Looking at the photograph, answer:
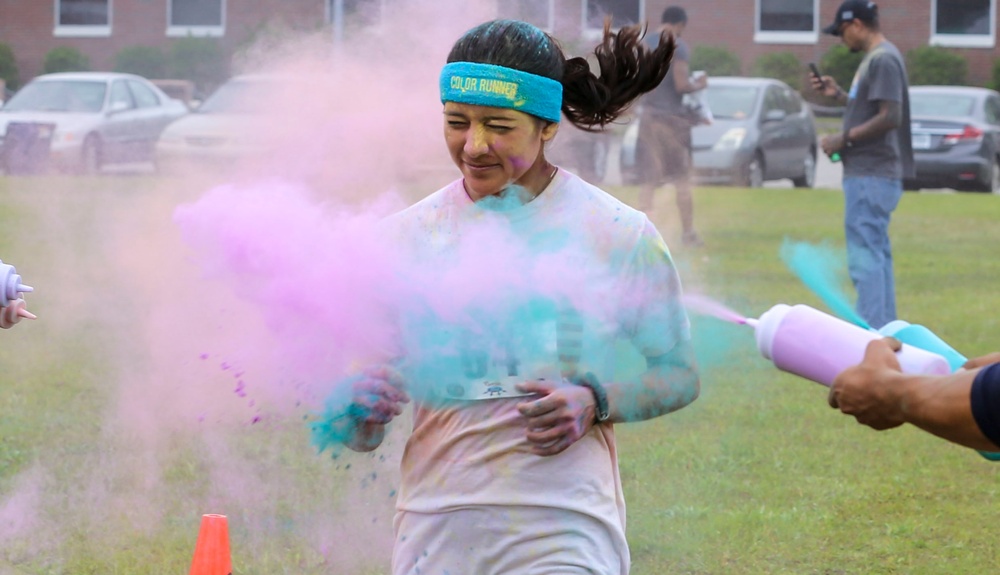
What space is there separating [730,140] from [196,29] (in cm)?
1163

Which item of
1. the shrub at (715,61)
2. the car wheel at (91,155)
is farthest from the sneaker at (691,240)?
the shrub at (715,61)

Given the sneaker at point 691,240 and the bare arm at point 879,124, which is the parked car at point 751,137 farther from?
the bare arm at point 879,124

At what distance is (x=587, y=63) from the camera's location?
3080 mm

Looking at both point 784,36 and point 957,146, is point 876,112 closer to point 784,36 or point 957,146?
point 957,146

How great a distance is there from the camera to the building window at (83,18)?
109ft

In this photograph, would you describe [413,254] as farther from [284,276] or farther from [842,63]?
[842,63]

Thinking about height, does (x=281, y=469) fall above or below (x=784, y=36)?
below

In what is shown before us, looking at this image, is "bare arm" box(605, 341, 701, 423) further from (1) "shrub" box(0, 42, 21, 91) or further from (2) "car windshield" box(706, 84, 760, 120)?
(1) "shrub" box(0, 42, 21, 91)

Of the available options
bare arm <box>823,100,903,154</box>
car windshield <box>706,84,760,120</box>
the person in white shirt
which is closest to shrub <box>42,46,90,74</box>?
car windshield <box>706,84,760,120</box>

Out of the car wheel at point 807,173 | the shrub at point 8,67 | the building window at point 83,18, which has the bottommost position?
the car wheel at point 807,173

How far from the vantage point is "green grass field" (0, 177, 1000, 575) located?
16.0ft

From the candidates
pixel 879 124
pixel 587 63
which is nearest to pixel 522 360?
pixel 587 63

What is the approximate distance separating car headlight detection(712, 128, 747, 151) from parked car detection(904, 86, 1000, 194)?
2847 mm

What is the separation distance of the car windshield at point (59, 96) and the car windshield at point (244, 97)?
10.7m
